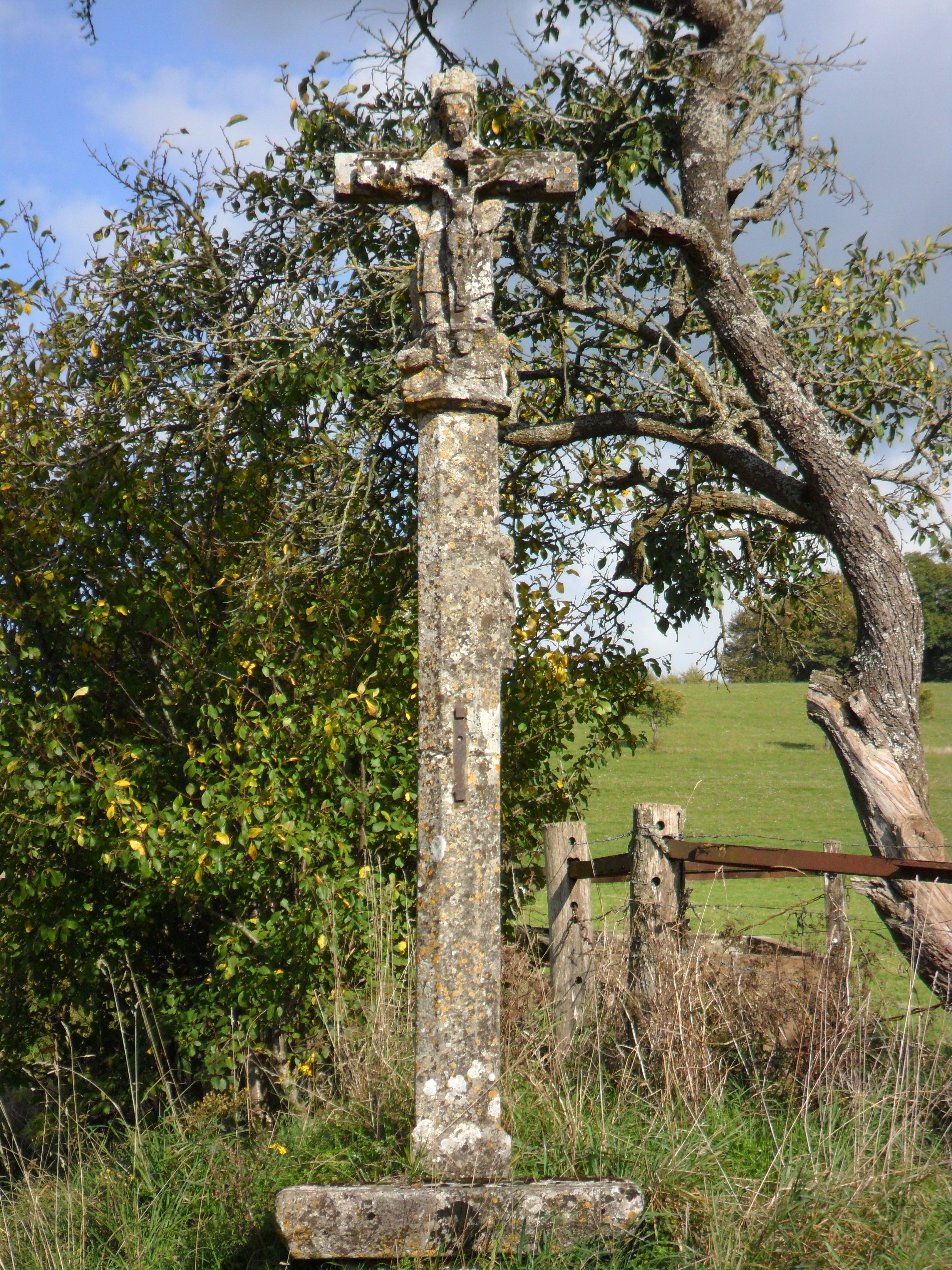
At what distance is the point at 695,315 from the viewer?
749cm

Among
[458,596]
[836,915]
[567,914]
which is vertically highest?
[458,596]

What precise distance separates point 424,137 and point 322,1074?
204 inches

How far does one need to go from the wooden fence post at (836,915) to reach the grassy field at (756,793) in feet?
0.17

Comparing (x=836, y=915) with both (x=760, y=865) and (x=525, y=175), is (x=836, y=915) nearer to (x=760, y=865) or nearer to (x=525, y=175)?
(x=760, y=865)

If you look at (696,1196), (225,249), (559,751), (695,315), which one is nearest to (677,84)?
(695,315)

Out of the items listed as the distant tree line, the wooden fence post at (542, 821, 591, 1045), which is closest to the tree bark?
the distant tree line

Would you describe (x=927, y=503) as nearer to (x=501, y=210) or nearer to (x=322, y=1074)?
(x=501, y=210)

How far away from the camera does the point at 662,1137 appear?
338 cm

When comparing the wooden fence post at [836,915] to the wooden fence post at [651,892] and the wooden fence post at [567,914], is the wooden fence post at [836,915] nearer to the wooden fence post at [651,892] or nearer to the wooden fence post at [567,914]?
the wooden fence post at [651,892]

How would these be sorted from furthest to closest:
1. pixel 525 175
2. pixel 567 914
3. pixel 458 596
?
pixel 567 914, pixel 525 175, pixel 458 596

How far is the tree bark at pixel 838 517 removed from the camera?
5145 millimetres

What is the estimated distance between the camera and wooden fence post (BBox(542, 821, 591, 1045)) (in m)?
4.83

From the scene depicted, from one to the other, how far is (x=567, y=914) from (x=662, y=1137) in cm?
160

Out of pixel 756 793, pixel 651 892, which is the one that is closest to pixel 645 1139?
pixel 651 892
